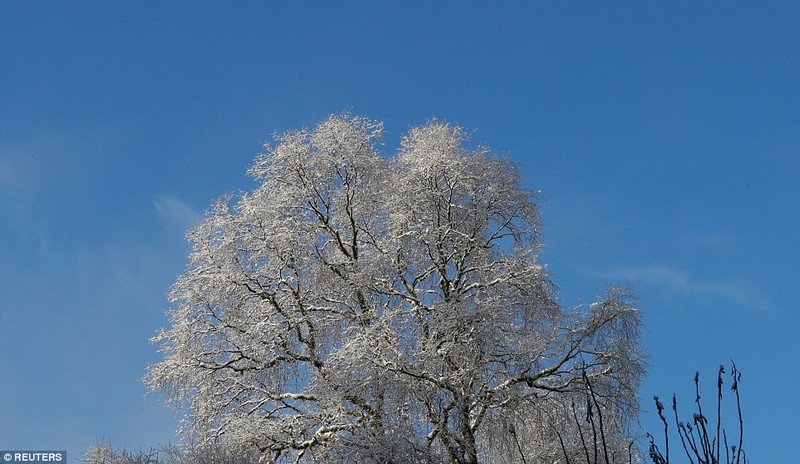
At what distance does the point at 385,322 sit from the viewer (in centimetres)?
1538

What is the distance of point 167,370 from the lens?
17.5 m

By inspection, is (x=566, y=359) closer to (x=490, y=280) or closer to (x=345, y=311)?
(x=490, y=280)

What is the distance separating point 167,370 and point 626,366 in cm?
865

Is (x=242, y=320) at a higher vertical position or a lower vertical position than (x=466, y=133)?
lower

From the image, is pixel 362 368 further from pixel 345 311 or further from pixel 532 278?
pixel 532 278

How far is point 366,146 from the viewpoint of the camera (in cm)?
1862

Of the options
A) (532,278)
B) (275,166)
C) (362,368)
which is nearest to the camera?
(362,368)

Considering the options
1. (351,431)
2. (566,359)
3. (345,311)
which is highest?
(345,311)

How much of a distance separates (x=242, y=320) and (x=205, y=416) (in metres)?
1.93

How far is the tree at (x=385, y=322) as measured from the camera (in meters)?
14.9

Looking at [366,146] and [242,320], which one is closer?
[242,320]

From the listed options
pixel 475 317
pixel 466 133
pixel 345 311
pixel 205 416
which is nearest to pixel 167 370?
pixel 205 416

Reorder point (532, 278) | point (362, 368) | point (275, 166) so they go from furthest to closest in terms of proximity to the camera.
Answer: point (275, 166)
point (532, 278)
point (362, 368)

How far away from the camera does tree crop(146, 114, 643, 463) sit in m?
14.9
